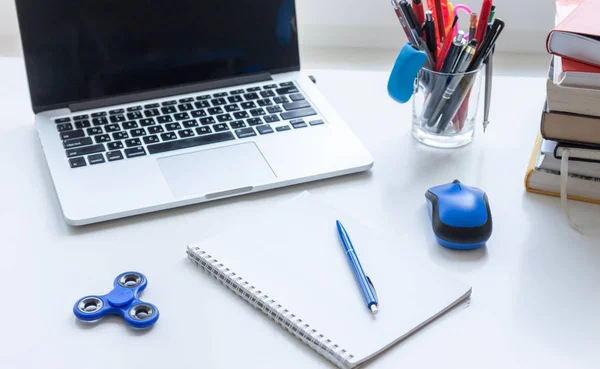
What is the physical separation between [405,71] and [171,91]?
1.01ft

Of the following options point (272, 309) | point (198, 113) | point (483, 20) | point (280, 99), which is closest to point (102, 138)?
point (198, 113)

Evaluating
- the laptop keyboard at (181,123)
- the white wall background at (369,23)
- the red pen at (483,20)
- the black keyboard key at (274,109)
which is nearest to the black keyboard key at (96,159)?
the laptop keyboard at (181,123)

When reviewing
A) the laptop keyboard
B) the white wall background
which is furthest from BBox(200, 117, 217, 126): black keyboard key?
the white wall background

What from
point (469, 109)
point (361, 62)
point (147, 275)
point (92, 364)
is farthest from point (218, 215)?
point (361, 62)

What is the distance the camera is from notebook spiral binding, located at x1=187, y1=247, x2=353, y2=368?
1.90ft

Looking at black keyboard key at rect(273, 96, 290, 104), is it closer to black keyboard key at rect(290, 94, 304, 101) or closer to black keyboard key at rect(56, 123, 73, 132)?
black keyboard key at rect(290, 94, 304, 101)

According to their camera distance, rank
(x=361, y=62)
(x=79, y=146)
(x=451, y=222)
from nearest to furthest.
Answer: (x=451, y=222) → (x=79, y=146) → (x=361, y=62)

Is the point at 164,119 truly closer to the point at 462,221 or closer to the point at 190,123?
the point at 190,123

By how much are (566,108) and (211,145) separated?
1.27 ft

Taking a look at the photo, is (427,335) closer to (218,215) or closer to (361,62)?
(218,215)

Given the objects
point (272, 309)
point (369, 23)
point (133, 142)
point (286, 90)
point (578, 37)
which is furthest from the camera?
point (369, 23)

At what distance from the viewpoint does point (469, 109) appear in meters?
0.88

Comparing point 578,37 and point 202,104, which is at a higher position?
point 578,37

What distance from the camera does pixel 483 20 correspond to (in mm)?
814
